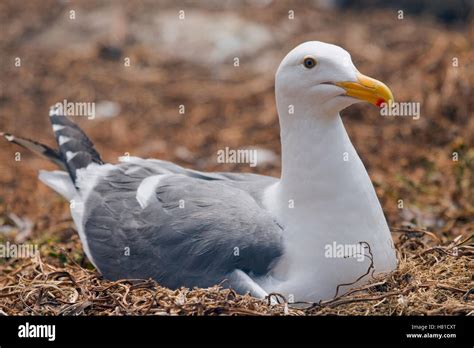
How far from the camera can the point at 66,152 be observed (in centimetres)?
666

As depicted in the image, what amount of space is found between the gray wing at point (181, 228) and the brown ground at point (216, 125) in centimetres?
20

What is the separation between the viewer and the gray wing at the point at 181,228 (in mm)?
5262

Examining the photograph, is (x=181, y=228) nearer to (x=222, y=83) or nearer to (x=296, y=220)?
(x=296, y=220)

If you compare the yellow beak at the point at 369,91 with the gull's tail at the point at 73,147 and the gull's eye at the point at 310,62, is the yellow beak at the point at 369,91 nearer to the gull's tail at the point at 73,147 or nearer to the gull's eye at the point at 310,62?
the gull's eye at the point at 310,62

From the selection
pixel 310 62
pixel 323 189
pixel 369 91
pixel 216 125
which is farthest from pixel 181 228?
pixel 216 125

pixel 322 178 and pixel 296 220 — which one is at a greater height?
pixel 322 178

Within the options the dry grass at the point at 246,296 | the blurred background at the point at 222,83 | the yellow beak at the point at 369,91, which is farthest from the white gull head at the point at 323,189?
the blurred background at the point at 222,83

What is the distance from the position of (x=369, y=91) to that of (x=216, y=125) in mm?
5040

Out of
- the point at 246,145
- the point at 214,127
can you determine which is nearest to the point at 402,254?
the point at 246,145

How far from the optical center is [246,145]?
9.36m

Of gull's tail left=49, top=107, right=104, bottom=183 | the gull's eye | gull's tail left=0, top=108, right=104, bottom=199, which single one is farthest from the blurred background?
the gull's eye

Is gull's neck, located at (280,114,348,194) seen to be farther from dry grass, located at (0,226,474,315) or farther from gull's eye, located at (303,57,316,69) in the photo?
dry grass, located at (0,226,474,315)
